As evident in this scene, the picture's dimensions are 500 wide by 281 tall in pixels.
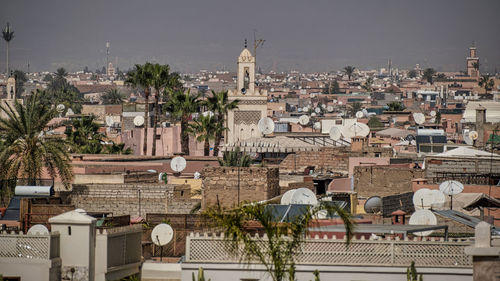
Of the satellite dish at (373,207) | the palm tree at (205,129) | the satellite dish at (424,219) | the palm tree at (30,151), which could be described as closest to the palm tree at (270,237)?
the satellite dish at (424,219)

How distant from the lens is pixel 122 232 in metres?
19.2

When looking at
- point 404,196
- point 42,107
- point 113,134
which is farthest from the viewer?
point 113,134

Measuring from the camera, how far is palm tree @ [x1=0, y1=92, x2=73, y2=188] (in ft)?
98.0

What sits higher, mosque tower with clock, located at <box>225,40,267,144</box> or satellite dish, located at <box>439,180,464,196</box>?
mosque tower with clock, located at <box>225,40,267,144</box>

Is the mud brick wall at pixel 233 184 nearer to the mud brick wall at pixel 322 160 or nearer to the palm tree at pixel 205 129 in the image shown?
the mud brick wall at pixel 322 160

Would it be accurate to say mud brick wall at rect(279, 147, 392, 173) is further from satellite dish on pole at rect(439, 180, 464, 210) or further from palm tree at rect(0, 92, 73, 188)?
satellite dish on pole at rect(439, 180, 464, 210)

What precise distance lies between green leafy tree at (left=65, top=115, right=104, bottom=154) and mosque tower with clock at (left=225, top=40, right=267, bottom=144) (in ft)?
20.3

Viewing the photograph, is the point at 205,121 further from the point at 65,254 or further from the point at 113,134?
the point at 65,254

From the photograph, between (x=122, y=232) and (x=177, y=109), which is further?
(x=177, y=109)

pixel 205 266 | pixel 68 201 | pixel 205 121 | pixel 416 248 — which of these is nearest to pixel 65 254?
pixel 205 266

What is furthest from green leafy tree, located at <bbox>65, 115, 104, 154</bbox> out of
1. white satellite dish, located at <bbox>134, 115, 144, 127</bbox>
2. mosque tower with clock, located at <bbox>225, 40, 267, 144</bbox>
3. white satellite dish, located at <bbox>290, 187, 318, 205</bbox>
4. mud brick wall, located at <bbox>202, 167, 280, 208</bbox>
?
white satellite dish, located at <bbox>290, 187, 318, 205</bbox>

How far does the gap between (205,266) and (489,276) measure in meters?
3.85

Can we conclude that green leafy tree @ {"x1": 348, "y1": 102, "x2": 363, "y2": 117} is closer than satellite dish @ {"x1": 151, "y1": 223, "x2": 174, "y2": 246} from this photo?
No

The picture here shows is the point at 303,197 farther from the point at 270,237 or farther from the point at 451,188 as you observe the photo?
the point at 270,237
